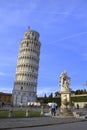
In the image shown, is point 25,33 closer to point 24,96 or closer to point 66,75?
point 24,96

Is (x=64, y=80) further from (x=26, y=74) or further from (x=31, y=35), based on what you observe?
(x=31, y=35)

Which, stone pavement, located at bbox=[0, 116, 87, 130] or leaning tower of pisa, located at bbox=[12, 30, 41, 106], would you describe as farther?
leaning tower of pisa, located at bbox=[12, 30, 41, 106]

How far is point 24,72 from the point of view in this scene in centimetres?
14362

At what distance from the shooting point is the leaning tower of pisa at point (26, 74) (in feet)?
470

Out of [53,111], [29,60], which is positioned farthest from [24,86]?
[53,111]

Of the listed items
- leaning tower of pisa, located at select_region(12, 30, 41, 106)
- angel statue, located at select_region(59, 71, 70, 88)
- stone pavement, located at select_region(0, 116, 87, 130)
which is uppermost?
leaning tower of pisa, located at select_region(12, 30, 41, 106)

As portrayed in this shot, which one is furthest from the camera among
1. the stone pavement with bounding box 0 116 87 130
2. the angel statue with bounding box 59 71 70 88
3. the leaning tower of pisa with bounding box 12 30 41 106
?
the leaning tower of pisa with bounding box 12 30 41 106

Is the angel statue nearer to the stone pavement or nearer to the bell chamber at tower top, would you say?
the stone pavement

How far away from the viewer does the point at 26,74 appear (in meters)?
143

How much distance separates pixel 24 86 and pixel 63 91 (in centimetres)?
9701

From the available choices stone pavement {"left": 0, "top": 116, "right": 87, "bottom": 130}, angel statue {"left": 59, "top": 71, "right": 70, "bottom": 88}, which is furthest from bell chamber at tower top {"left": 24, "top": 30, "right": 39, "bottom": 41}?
stone pavement {"left": 0, "top": 116, "right": 87, "bottom": 130}

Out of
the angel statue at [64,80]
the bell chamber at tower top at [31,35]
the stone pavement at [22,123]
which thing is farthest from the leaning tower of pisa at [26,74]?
the stone pavement at [22,123]

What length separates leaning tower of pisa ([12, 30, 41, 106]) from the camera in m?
143

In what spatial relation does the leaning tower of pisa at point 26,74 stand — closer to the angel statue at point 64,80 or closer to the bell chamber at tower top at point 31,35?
the bell chamber at tower top at point 31,35
